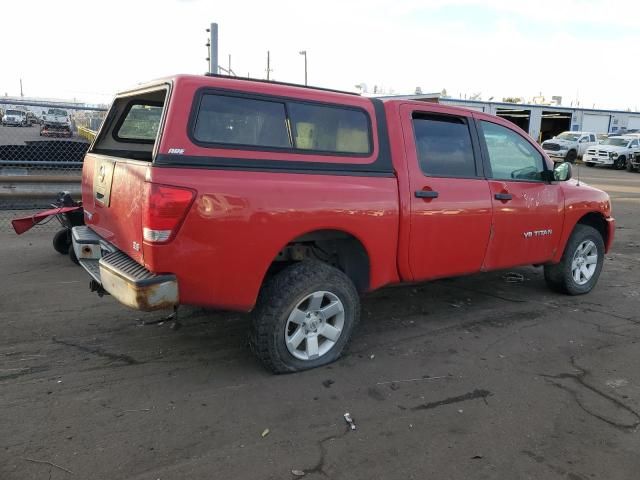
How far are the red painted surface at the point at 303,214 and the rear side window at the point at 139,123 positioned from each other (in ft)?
1.74

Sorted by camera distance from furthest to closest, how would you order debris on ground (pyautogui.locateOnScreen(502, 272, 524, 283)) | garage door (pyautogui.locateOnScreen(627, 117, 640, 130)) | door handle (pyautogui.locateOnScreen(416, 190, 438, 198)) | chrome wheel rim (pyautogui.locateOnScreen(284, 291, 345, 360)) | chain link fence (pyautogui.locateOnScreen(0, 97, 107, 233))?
garage door (pyautogui.locateOnScreen(627, 117, 640, 130))
chain link fence (pyautogui.locateOnScreen(0, 97, 107, 233))
debris on ground (pyautogui.locateOnScreen(502, 272, 524, 283))
door handle (pyautogui.locateOnScreen(416, 190, 438, 198))
chrome wheel rim (pyautogui.locateOnScreen(284, 291, 345, 360))

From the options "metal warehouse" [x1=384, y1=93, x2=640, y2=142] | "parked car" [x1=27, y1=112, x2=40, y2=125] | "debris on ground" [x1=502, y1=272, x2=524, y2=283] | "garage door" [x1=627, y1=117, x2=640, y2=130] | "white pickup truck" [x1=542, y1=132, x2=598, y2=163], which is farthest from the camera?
"garage door" [x1=627, y1=117, x2=640, y2=130]

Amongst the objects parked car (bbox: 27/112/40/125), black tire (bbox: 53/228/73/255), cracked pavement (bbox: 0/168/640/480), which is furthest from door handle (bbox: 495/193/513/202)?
parked car (bbox: 27/112/40/125)

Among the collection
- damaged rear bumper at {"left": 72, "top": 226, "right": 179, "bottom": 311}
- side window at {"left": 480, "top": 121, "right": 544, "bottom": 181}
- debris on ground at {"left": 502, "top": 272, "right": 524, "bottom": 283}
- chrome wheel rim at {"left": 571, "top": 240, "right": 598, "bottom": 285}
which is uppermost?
side window at {"left": 480, "top": 121, "right": 544, "bottom": 181}

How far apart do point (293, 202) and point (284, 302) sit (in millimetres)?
673

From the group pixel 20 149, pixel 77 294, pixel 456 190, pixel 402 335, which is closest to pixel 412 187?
pixel 456 190

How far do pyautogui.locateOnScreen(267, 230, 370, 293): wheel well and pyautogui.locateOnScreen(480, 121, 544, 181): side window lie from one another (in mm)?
1607

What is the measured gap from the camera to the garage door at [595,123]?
1730 inches

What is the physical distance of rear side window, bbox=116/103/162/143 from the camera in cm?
Result: 457

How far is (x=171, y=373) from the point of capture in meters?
3.64

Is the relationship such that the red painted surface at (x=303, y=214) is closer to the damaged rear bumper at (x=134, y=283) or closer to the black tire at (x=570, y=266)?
the damaged rear bumper at (x=134, y=283)

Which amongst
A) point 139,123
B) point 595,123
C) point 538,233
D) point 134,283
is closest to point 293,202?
point 134,283

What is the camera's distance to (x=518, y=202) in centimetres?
480

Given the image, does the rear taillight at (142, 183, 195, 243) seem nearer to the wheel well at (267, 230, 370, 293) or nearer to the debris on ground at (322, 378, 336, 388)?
the wheel well at (267, 230, 370, 293)
